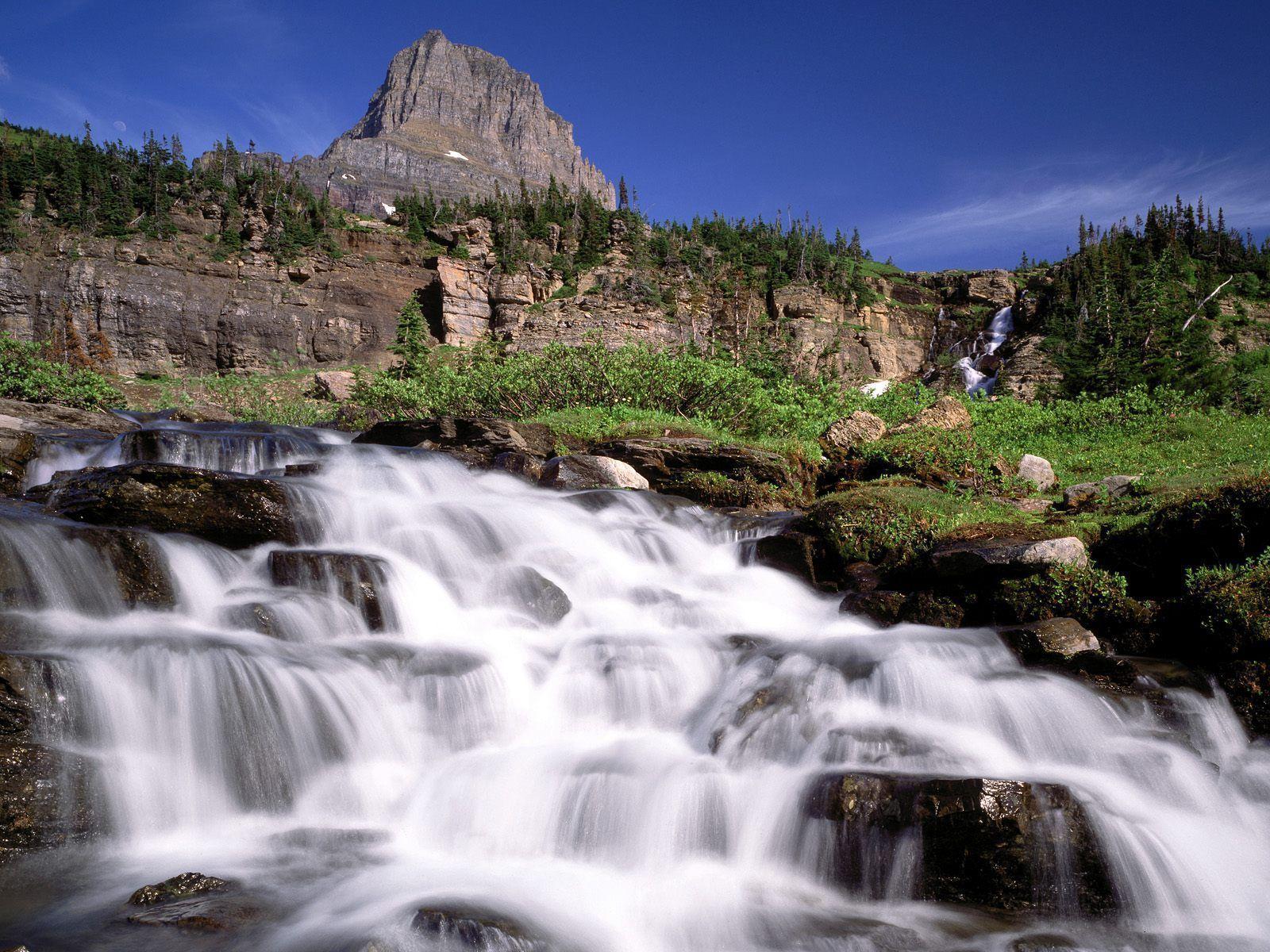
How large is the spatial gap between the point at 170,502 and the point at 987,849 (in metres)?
8.39

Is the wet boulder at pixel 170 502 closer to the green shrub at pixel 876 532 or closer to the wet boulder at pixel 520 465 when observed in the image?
the wet boulder at pixel 520 465

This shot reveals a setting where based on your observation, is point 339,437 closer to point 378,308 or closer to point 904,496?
point 904,496

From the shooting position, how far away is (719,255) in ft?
241

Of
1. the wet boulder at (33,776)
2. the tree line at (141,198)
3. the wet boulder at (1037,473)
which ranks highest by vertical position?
the tree line at (141,198)

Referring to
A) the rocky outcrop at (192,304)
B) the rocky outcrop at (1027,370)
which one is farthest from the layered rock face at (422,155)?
the rocky outcrop at (1027,370)

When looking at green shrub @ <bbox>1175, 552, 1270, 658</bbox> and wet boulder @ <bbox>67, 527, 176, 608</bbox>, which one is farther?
wet boulder @ <bbox>67, 527, 176, 608</bbox>

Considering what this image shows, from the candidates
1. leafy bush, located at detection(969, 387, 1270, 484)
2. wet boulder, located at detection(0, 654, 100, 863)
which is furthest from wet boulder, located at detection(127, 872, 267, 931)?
leafy bush, located at detection(969, 387, 1270, 484)

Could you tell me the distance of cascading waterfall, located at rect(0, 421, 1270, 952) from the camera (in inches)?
188

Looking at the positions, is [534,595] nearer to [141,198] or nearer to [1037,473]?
[1037,473]

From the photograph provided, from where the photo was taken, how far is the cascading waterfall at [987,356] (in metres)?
52.8

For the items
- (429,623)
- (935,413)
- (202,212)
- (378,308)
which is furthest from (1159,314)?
(202,212)

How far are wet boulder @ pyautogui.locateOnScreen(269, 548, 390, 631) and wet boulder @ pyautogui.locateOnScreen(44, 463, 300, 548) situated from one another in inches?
40.5

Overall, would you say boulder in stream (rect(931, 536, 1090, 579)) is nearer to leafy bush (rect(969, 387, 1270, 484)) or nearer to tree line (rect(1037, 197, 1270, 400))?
leafy bush (rect(969, 387, 1270, 484))

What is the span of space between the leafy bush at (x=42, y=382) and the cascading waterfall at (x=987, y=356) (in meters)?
46.0
